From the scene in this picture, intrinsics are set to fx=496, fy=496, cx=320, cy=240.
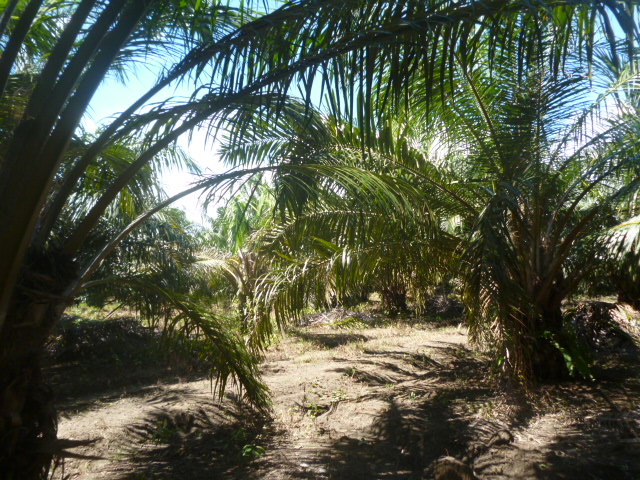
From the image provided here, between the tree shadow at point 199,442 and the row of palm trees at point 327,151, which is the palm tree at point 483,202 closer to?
the row of palm trees at point 327,151

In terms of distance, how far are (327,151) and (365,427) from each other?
9.72 ft

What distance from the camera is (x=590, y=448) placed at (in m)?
4.40

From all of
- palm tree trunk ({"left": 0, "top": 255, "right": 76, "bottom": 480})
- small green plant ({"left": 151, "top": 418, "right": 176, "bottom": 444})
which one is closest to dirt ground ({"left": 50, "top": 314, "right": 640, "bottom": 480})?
small green plant ({"left": 151, "top": 418, "right": 176, "bottom": 444})

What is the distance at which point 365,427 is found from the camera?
17.6ft

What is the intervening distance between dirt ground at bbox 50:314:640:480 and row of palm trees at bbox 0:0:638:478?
0.76 meters

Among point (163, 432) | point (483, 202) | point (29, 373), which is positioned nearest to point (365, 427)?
point (163, 432)

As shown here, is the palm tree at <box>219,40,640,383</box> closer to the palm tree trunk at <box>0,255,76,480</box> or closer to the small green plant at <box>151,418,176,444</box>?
the small green plant at <box>151,418,176,444</box>

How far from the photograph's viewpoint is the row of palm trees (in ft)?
8.70

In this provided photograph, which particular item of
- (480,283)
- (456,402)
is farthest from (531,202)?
(456,402)

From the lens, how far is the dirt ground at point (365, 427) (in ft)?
14.4

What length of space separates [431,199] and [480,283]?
176cm

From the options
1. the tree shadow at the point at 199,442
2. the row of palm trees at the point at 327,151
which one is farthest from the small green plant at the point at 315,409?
the row of palm trees at the point at 327,151

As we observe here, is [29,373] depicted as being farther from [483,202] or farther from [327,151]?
[483,202]

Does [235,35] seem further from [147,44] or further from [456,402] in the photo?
[456,402]
